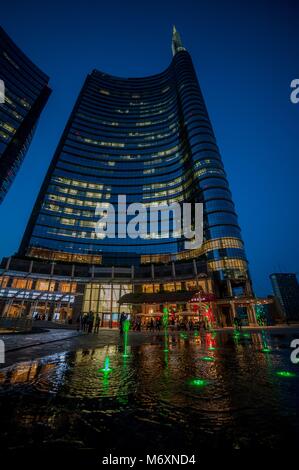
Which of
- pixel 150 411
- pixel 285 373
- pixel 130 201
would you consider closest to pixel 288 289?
pixel 130 201

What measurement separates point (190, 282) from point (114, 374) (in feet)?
130

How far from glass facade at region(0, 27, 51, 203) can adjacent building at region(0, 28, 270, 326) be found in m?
19.7

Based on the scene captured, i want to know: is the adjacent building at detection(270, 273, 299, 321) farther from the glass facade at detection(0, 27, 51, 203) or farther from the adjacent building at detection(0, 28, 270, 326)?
the glass facade at detection(0, 27, 51, 203)

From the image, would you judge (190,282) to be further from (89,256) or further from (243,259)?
(89,256)

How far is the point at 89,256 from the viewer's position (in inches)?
2350

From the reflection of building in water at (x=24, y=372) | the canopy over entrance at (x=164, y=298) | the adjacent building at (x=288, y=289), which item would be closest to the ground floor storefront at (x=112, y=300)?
Result: the canopy over entrance at (x=164, y=298)

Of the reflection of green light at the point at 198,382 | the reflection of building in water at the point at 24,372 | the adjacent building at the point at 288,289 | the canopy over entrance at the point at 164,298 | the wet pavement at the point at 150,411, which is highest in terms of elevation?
the adjacent building at the point at 288,289

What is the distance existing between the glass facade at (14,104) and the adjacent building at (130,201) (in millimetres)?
19738

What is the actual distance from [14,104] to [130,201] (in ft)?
206

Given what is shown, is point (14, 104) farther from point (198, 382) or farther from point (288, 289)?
point (288, 289)

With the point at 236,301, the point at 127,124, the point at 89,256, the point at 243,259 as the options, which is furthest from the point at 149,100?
the point at 236,301

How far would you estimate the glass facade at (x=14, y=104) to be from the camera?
→ 7788 cm

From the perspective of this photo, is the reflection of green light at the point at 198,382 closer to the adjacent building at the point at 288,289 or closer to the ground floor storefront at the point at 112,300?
the ground floor storefront at the point at 112,300

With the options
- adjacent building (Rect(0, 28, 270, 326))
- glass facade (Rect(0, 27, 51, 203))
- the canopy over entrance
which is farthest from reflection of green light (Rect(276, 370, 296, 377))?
glass facade (Rect(0, 27, 51, 203))
